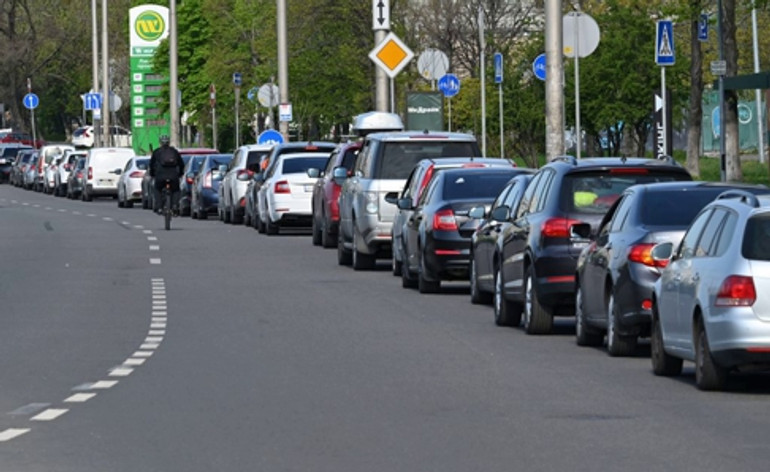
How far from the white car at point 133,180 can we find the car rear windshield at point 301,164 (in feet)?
62.0

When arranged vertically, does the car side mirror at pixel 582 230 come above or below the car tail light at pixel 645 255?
above

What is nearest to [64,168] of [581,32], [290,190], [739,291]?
[290,190]

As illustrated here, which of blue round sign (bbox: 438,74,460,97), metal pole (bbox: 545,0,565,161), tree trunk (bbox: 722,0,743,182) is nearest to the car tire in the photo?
metal pole (bbox: 545,0,565,161)

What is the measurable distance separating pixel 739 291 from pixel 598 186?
5.57m

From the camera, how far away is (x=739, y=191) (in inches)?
603

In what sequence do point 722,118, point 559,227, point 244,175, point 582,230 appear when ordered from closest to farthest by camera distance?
point 582,230 < point 559,227 < point 722,118 < point 244,175

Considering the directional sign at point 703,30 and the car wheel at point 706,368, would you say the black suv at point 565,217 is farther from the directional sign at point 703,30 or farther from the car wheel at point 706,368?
the directional sign at point 703,30

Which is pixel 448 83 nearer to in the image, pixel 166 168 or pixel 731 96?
pixel 731 96

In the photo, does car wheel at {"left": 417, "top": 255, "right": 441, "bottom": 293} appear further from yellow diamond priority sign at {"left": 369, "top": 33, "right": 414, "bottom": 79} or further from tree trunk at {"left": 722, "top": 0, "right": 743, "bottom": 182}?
tree trunk at {"left": 722, "top": 0, "right": 743, "bottom": 182}

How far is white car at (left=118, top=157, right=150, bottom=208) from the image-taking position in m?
59.7

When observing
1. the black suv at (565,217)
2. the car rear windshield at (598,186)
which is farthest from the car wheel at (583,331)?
the car rear windshield at (598,186)

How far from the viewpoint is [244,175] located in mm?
44969

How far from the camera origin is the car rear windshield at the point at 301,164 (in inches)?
1603

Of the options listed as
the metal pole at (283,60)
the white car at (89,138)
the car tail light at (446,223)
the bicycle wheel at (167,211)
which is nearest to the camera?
the car tail light at (446,223)
